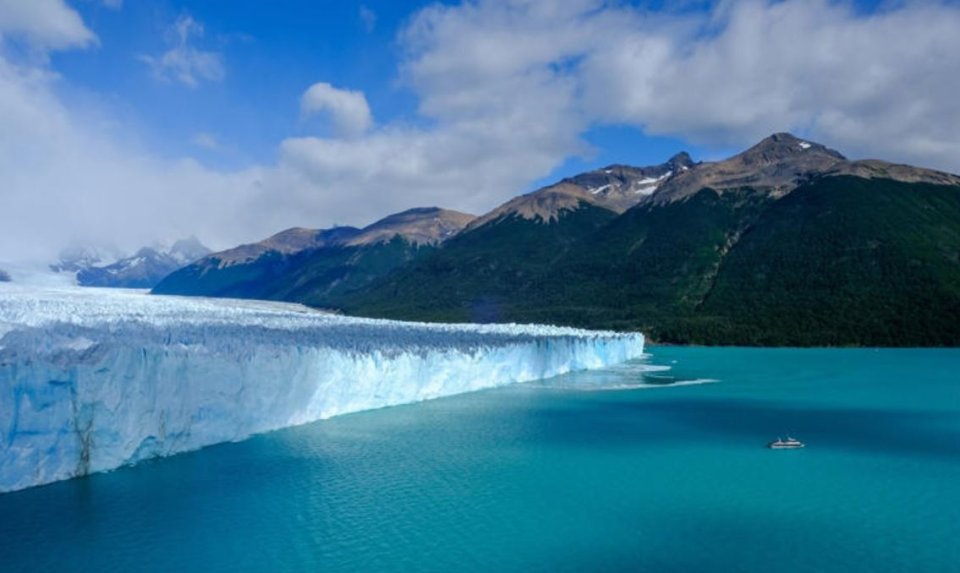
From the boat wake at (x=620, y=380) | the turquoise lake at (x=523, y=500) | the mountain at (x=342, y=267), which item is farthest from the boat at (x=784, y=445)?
the mountain at (x=342, y=267)

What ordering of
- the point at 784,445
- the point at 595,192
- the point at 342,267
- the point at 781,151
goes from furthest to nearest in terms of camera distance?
the point at 595,192, the point at 342,267, the point at 781,151, the point at 784,445

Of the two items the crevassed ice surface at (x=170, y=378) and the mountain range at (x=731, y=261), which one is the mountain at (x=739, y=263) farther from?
the crevassed ice surface at (x=170, y=378)

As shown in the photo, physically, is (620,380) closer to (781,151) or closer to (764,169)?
(764,169)

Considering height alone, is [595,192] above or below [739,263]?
above

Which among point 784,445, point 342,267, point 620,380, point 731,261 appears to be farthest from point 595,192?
point 784,445

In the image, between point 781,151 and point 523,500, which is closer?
point 523,500

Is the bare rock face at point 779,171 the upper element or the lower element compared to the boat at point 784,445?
upper

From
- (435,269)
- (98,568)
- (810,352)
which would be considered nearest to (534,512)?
(98,568)
